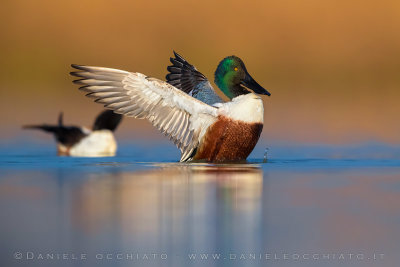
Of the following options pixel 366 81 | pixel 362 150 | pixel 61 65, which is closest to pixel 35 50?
pixel 61 65

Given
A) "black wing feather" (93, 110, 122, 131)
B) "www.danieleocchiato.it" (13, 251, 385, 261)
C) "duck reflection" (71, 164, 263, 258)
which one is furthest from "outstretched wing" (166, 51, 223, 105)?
"www.danieleocchiato.it" (13, 251, 385, 261)

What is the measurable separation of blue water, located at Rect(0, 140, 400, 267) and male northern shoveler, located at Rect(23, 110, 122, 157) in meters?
3.12

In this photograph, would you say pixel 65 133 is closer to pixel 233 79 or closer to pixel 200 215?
pixel 233 79

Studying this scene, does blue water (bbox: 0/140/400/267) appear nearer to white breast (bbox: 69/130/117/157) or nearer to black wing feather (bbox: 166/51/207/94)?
black wing feather (bbox: 166/51/207/94)

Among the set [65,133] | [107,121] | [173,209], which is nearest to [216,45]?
[107,121]

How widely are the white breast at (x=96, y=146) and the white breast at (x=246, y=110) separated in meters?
2.95

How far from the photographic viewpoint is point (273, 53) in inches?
730

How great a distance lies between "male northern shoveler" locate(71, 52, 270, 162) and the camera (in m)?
7.45

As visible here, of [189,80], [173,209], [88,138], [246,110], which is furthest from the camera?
[88,138]

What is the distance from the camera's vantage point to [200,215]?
4.70 m

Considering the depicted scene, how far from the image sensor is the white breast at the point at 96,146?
1051 cm

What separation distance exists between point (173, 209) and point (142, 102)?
2.75m

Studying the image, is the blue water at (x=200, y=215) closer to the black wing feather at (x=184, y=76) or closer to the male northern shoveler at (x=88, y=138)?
the black wing feather at (x=184, y=76)

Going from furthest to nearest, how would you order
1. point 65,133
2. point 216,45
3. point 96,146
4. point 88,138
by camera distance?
point 216,45 < point 88,138 < point 65,133 < point 96,146
